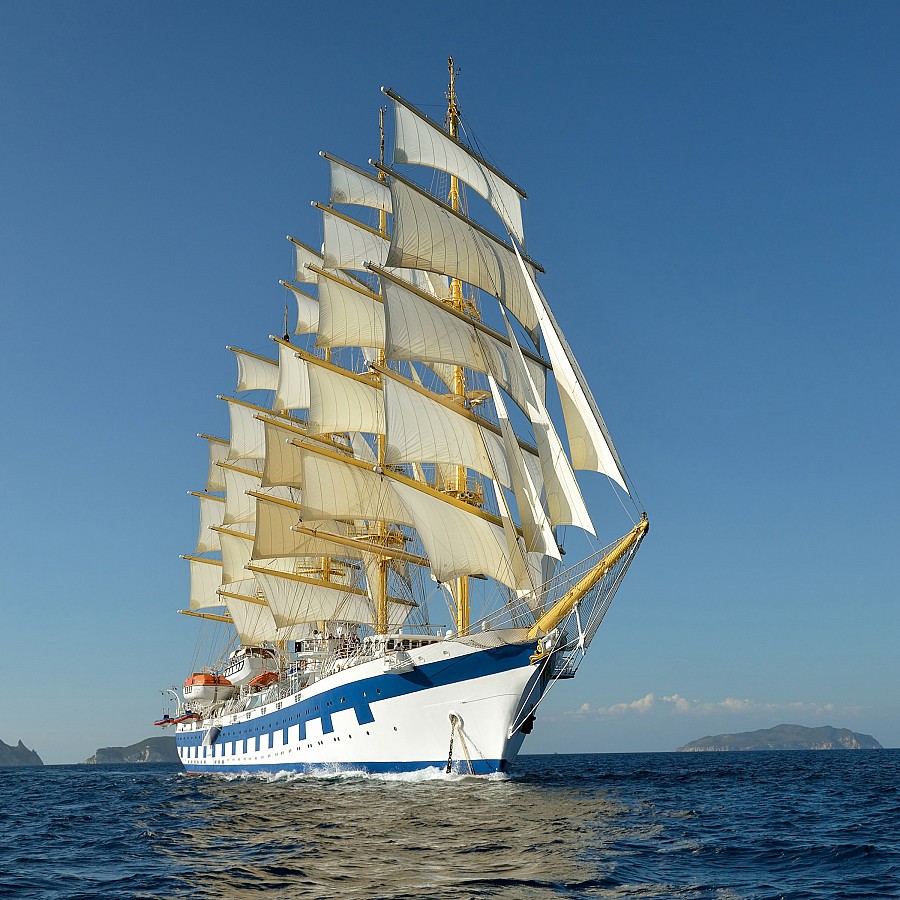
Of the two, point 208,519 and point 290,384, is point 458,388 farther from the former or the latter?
point 208,519

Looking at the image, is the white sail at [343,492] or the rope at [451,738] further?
the white sail at [343,492]

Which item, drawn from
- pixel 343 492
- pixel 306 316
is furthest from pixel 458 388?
pixel 306 316

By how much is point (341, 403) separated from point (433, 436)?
1005 centimetres

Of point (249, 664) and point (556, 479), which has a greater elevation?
point (556, 479)

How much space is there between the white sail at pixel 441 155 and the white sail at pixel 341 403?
12.2 metres

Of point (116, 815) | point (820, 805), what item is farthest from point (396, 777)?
point (820, 805)

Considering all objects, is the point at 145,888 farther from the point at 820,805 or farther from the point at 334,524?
the point at 334,524

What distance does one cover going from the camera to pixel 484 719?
32.2m

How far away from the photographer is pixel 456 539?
127 ft

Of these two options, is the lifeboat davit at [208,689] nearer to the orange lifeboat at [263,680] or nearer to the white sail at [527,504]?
the orange lifeboat at [263,680]

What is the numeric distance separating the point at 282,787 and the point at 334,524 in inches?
787

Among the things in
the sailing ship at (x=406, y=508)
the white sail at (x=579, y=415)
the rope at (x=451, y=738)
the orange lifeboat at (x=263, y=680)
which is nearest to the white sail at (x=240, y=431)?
the sailing ship at (x=406, y=508)

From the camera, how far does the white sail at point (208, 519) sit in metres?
70.0

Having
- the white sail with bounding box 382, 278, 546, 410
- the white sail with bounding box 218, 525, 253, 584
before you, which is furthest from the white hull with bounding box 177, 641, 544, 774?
the white sail with bounding box 218, 525, 253, 584
